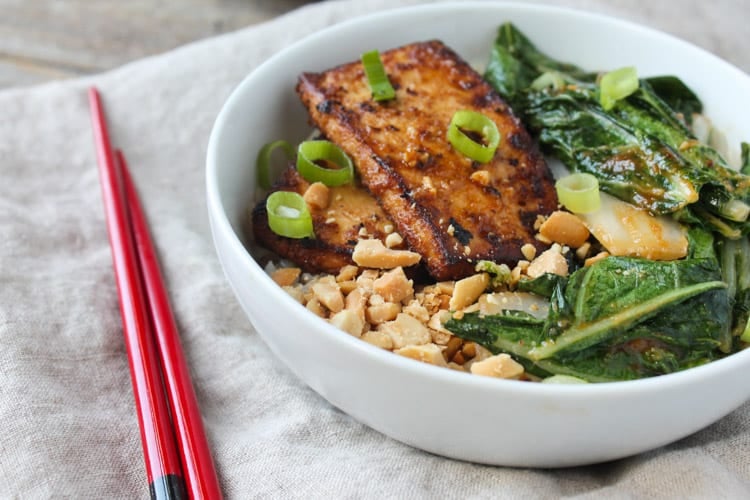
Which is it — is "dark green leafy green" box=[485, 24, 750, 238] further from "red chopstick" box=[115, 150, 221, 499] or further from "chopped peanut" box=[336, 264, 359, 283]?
"red chopstick" box=[115, 150, 221, 499]

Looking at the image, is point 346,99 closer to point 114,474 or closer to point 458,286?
point 458,286

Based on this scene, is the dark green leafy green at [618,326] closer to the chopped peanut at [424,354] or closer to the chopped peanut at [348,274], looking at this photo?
the chopped peanut at [424,354]

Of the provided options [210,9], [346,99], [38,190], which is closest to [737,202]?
[346,99]

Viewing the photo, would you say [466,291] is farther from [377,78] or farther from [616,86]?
[616,86]

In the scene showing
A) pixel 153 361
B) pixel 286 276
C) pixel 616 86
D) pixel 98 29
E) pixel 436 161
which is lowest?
pixel 98 29

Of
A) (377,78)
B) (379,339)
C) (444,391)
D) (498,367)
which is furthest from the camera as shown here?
(377,78)

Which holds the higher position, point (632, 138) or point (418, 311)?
point (632, 138)

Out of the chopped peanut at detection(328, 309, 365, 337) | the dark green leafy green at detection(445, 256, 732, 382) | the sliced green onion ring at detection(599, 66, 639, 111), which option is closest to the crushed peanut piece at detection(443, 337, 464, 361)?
the dark green leafy green at detection(445, 256, 732, 382)

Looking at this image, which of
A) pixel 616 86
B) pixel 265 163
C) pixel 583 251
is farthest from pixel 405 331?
pixel 616 86
